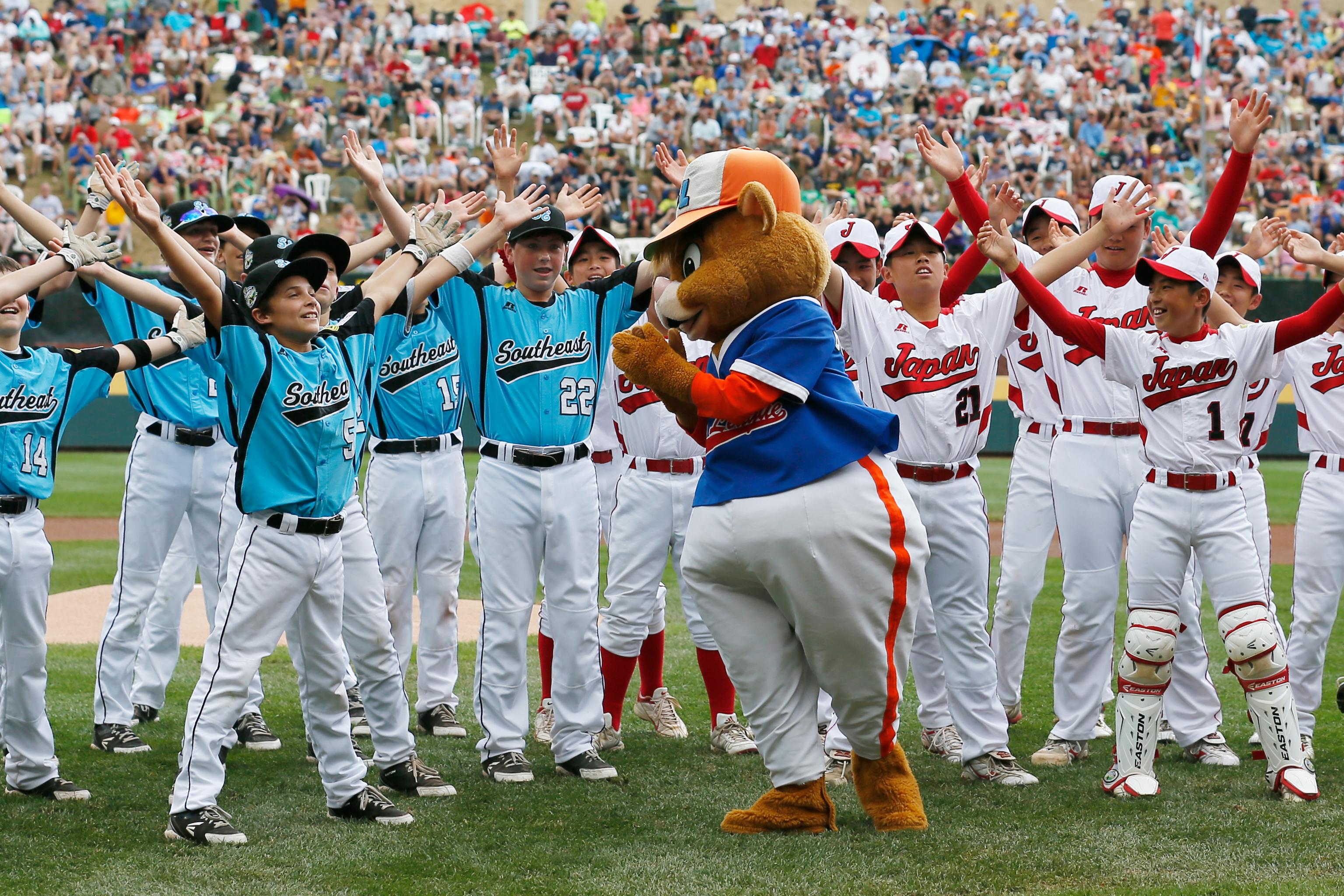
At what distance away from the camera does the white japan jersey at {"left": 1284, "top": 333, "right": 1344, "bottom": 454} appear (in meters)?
5.90

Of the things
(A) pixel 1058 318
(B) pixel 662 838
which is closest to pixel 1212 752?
(A) pixel 1058 318

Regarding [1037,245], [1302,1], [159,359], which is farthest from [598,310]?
[1302,1]

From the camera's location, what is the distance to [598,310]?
5672 mm

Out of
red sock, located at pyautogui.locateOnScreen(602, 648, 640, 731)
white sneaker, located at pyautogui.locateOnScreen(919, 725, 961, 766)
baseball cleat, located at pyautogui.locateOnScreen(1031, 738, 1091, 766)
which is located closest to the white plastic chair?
red sock, located at pyautogui.locateOnScreen(602, 648, 640, 731)

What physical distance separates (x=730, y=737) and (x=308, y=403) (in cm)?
239

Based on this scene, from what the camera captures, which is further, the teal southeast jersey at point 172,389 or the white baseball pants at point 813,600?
the teal southeast jersey at point 172,389

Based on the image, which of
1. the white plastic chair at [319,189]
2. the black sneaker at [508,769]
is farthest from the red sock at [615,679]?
the white plastic chair at [319,189]

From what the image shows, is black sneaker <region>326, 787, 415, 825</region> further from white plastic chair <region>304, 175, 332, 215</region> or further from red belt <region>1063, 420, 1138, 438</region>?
white plastic chair <region>304, 175, 332, 215</region>

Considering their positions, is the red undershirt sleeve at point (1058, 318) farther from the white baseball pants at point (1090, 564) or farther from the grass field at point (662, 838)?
the grass field at point (662, 838)

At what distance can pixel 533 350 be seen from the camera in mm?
5547

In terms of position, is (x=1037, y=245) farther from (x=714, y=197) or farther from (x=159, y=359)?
(x=159, y=359)

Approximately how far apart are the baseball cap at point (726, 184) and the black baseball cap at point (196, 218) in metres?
2.40

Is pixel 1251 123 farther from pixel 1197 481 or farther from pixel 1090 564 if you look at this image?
pixel 1090 564

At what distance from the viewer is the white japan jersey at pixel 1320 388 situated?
5.90 m
